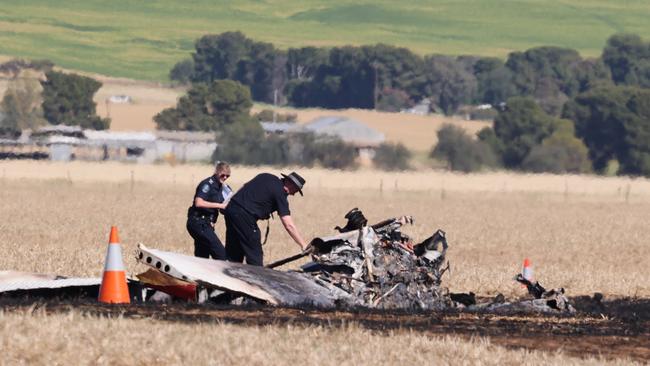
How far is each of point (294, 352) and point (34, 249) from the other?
12699 mm

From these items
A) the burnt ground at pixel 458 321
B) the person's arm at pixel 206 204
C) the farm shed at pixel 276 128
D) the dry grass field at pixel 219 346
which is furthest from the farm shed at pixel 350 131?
the dry grass field at pixel 219 346

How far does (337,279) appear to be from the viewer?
51.2ft

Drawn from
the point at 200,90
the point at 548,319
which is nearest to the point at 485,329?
the point at 548,319

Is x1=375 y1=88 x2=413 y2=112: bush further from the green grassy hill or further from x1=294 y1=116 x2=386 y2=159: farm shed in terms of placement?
x1=294 y1=116 x2=386 y2=159: farm shed

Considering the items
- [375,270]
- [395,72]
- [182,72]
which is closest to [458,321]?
[375,270]

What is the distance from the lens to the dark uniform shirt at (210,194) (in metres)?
17.4

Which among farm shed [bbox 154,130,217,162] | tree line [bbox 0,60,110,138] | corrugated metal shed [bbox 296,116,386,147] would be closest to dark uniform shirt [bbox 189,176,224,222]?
farm shed [bbox 154,130,217,162]

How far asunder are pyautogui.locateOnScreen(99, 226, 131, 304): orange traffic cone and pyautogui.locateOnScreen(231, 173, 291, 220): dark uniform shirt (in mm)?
1917

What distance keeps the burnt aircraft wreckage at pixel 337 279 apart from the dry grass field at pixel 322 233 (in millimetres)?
2246

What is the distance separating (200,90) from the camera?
11412 centimetres

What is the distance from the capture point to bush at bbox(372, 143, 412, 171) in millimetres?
76188

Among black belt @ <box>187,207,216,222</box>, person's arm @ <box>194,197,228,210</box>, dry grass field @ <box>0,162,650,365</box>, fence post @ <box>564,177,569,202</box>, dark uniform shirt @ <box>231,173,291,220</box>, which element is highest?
dark uniform shirt @ <box>231,173,291,220</box>

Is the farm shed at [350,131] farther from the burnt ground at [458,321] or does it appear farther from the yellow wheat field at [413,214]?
the burnt ground at [458,321]

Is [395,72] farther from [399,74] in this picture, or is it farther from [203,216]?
[203,216]
